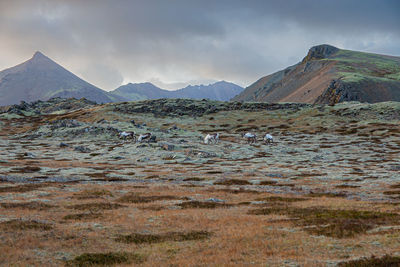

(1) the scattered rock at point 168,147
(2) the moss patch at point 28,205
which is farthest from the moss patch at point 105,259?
(1) the scattered rock at point 168,147

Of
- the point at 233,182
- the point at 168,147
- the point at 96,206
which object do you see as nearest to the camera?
the point at 96,206

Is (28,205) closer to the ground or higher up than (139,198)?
higher up

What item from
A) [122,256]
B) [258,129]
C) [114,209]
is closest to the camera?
[122,256]

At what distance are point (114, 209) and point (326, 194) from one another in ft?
67.0

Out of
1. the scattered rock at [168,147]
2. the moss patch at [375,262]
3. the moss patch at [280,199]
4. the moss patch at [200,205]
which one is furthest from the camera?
the scattered rock at [168,147]

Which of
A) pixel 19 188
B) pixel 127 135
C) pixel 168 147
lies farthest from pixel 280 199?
pixel 127 135

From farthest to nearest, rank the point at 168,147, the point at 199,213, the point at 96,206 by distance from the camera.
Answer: the point at 168,147
the point at 96,206
the point at 199,213

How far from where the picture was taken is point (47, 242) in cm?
1546

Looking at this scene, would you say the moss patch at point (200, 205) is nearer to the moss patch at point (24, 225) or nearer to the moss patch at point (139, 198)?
the moss patch at point (139, 198)

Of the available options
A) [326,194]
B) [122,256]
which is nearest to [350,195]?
[326,194]

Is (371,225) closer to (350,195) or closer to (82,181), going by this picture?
(350,195)

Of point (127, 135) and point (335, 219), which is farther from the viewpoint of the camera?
point (127, 135)

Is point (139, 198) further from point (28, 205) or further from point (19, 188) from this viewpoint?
point (19, 188)

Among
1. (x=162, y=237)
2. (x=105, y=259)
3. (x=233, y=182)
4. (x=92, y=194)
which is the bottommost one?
(x=233, y=182)
